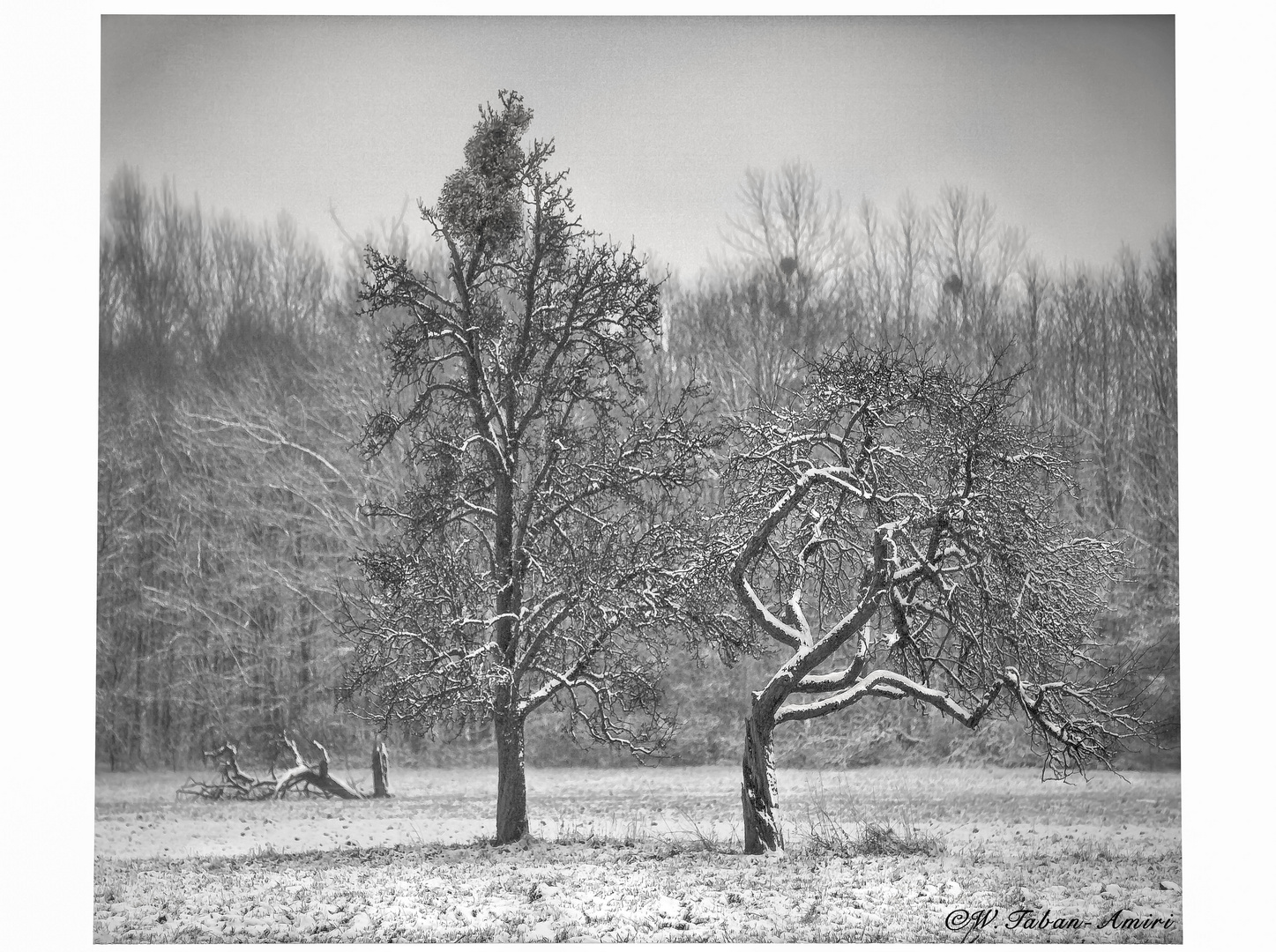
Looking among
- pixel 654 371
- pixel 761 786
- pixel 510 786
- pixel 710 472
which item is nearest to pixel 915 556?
pixel 710 472

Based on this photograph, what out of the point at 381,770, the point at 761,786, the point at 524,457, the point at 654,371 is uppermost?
the point at 654,371

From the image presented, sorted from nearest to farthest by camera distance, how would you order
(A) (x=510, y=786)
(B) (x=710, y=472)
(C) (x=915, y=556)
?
(C) (x=915, y=556) < (B) (x=710, y=472) < (A) (x=510, y=786)

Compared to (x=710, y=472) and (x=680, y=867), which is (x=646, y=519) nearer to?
(x=710, y=472)

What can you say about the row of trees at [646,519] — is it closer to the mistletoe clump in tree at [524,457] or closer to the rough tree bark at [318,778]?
the mistletoe clump in tree at [524,457]

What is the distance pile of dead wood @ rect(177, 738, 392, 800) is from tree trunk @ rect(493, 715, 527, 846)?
3094mm

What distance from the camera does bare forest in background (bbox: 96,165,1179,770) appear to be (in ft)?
31.1

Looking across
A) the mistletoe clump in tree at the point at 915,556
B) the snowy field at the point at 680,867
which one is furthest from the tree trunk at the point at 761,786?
the snowy field at the point at 680,867

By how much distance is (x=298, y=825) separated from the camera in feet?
36.2

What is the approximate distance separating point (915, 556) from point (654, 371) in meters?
2.94

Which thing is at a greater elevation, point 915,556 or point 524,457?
point 524,457

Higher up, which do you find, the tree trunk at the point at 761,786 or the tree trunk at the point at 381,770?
the tree trunk at the point at 761,786

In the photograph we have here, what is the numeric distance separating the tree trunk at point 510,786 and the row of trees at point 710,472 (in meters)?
0.03

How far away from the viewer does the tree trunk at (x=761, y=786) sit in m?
8.71

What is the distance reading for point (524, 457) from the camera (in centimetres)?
953
